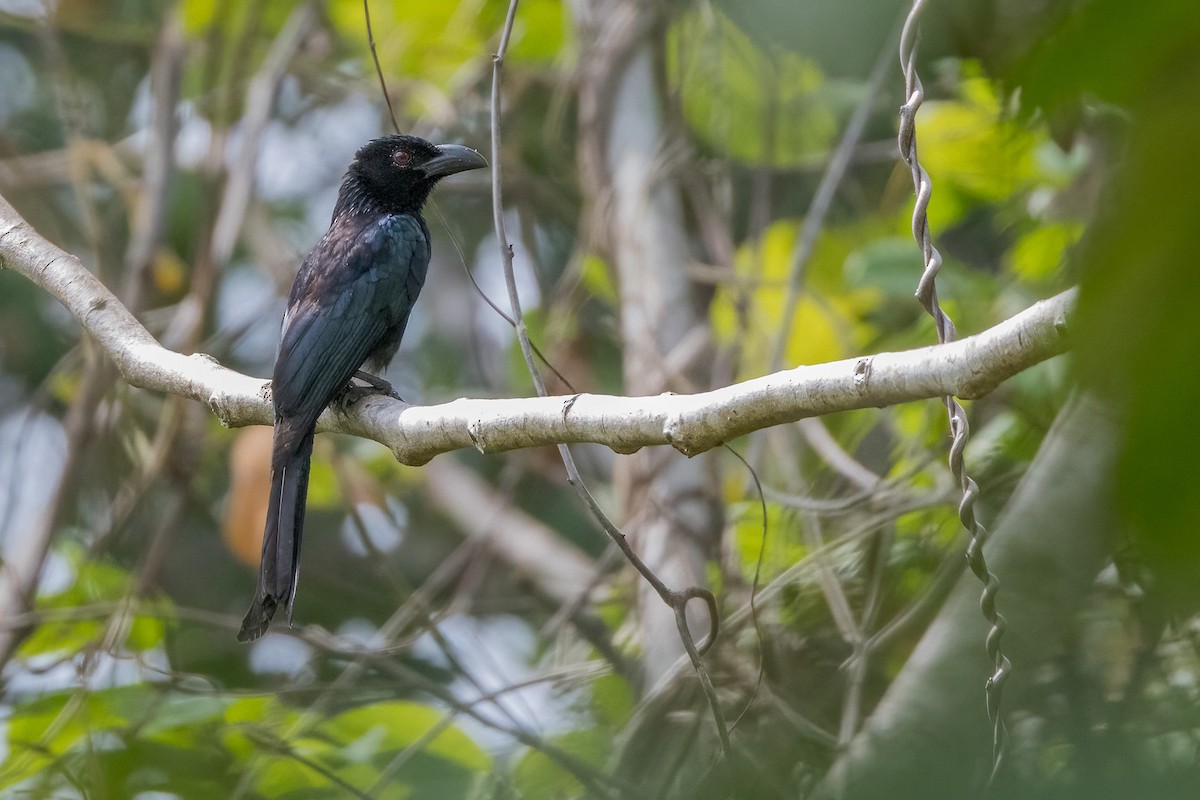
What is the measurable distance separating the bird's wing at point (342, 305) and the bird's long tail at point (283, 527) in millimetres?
83

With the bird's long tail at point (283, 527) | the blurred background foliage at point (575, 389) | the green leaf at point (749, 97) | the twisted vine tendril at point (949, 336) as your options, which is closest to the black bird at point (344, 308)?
the bird's long tail at point (283, 527)

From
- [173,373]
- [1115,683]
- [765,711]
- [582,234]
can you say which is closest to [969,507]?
[1115,683]

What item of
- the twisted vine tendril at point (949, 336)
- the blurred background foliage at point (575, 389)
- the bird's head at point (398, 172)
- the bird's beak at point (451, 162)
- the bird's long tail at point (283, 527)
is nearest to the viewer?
the blurred background foliage at point (575, 389)

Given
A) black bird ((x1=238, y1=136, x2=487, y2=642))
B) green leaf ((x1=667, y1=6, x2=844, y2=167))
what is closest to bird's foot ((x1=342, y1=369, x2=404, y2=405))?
black bird ((x1=238, y1=136, x2=487, y2=642))

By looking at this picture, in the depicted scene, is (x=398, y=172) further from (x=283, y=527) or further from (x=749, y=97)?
(x=283, y=527)

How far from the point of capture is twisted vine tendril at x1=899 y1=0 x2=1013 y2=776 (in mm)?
1894

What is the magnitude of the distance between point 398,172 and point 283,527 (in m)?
1.94

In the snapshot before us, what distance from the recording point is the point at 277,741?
3.20 metres

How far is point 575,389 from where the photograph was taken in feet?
12.3

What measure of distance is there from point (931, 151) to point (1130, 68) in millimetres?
4483

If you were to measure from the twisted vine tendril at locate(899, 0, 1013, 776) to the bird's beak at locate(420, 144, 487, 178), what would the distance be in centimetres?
228

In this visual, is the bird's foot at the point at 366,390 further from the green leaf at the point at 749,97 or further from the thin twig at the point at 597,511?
the green leaf at the point at 749,97

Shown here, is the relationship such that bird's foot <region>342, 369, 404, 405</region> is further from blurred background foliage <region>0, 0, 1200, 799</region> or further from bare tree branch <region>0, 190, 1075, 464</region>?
blurred background foliage <region>0, 0, 1200, 799</region>

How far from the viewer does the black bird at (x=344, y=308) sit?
312cm
